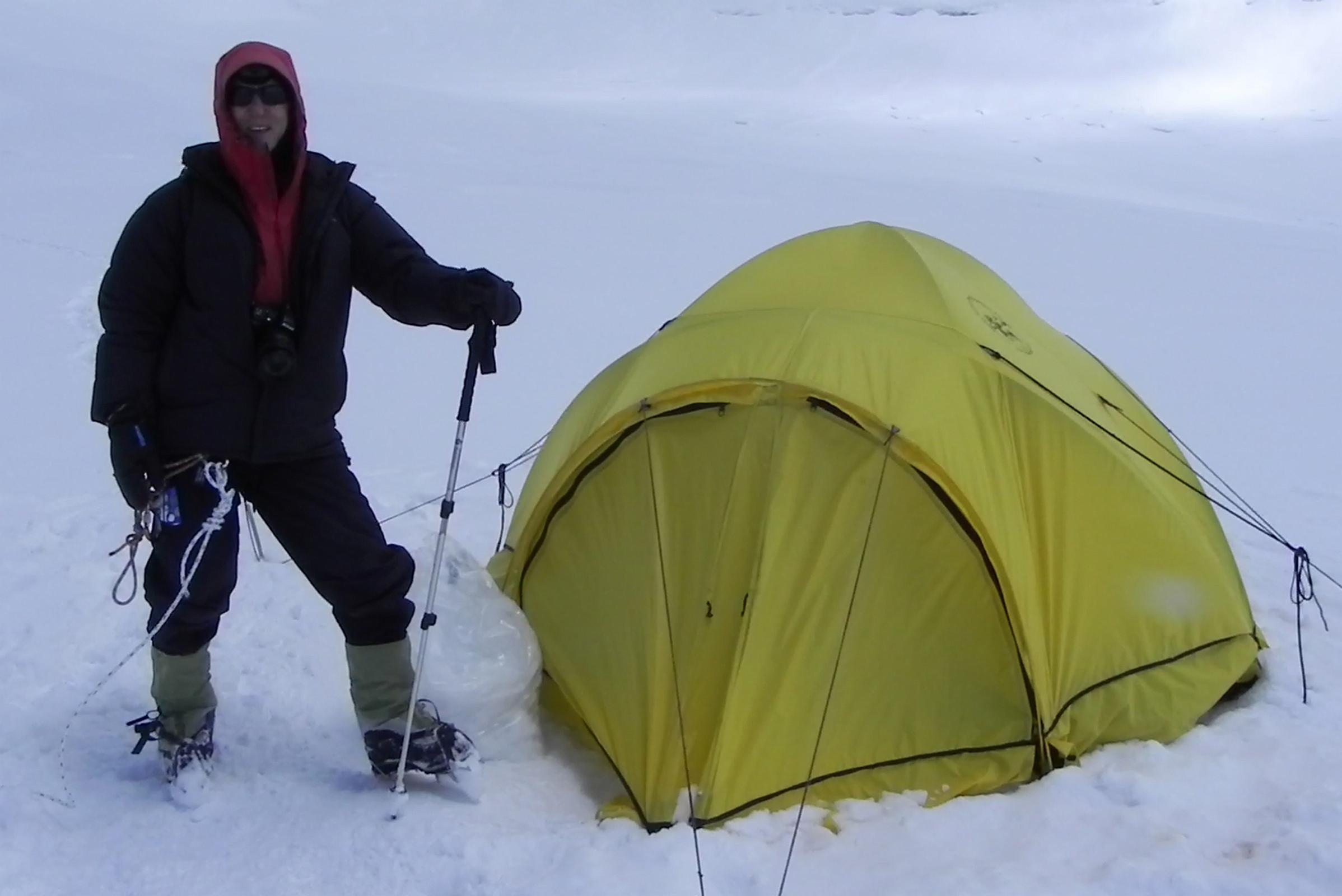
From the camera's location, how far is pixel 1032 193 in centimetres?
1709

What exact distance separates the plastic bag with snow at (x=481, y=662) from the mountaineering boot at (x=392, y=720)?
177 millimetres

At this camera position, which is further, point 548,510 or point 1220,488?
point 1220,488

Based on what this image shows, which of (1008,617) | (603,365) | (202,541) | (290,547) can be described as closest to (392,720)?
(290,547)

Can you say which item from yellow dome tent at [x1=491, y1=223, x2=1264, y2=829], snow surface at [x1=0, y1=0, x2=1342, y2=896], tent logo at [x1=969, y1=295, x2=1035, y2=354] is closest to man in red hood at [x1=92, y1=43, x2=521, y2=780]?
snow surface at [x1=0, y1=0, x2=1342, y2=896]

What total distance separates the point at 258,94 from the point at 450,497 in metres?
1.14

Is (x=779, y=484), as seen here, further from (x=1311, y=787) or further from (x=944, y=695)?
(x=1311, y=787)

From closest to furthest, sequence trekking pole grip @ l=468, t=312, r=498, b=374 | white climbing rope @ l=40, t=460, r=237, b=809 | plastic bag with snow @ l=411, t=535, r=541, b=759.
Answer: white climbing rope @ l=40, t=460, r=237, b=809 → trekking pole grip @ l=468, t=312, r=498, b=374 → plastic bag with snow @ l=411, t=535, r=541, b=759

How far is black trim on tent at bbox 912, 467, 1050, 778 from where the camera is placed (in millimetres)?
3695

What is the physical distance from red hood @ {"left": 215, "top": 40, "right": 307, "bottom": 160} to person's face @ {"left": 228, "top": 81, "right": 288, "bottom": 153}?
0.06 ft

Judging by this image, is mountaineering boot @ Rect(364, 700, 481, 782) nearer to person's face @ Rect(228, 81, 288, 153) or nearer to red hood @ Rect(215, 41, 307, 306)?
red hood @ Rect(215, 41, 307, 306)

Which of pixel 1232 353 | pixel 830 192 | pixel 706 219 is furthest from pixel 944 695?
pixel 830 192

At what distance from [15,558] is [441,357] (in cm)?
377

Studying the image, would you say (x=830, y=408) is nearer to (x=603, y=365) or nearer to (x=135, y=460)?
(x=135, y=460)

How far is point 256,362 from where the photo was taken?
126 inches
